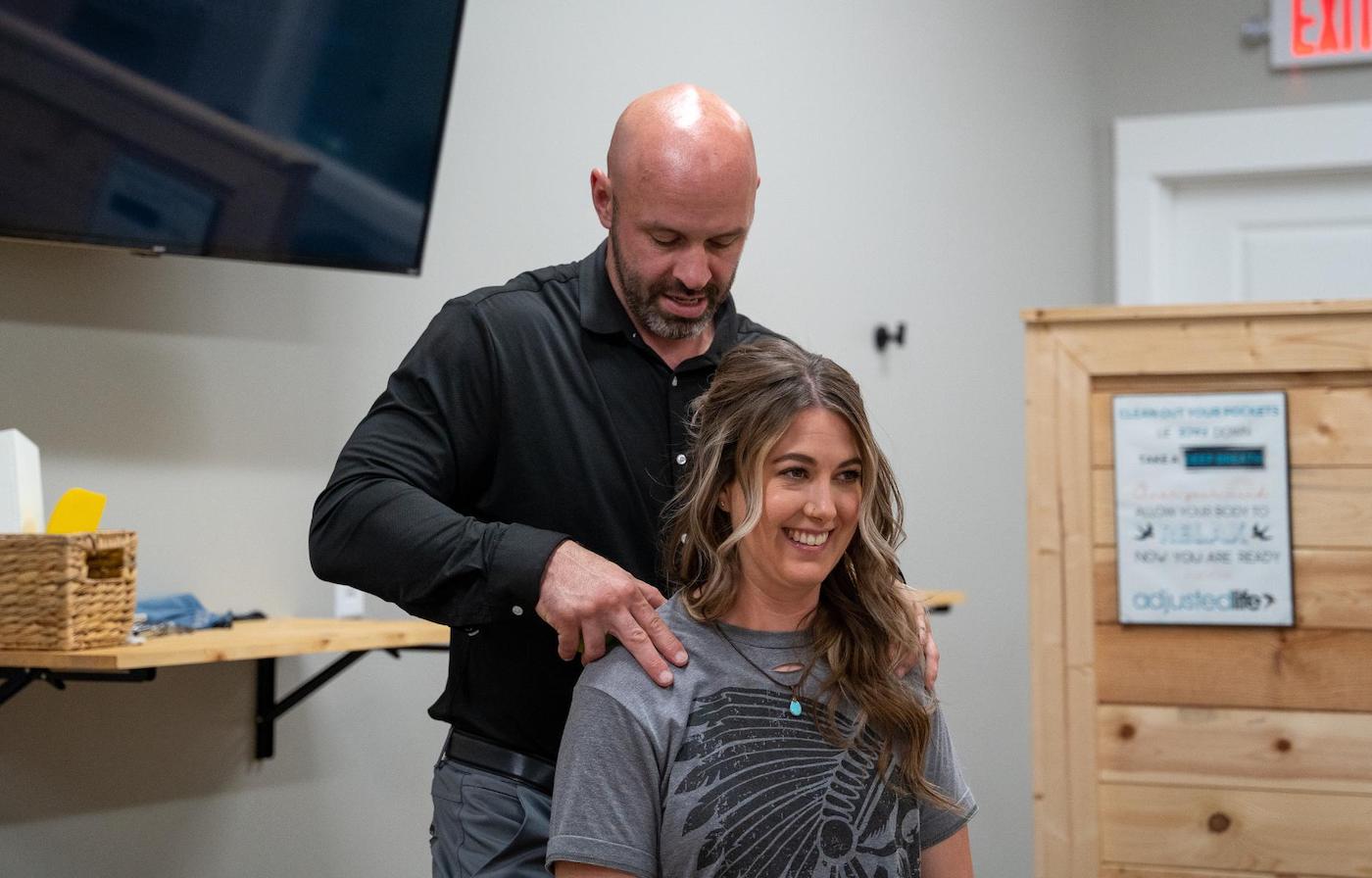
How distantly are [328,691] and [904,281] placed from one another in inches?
77.9

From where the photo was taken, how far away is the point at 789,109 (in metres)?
3.51

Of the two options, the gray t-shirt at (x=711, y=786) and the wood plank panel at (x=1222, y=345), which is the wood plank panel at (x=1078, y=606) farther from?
the gray t-shirt at (x=711, y=786)

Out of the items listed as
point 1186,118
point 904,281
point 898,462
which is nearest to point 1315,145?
point 1186,118

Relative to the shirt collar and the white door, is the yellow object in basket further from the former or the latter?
the white door

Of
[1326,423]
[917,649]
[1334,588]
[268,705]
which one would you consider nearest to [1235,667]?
[1334,588]

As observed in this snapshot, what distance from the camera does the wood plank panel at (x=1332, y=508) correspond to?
97.8 inches

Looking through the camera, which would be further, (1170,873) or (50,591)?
(1170,873)

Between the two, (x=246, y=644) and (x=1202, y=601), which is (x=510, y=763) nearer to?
(x=246, y=644)

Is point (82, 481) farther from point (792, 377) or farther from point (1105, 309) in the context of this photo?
point (1105, 309)

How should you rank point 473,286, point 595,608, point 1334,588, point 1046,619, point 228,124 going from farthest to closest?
point 473,286
point 1046,619
point 1334,588
point 228,124
point 595,608

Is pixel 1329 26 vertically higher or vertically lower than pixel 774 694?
higher

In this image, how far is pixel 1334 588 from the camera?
98.1 inches

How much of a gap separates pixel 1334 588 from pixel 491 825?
1.59m

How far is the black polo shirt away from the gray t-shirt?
152mm
